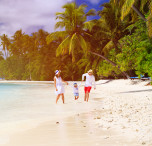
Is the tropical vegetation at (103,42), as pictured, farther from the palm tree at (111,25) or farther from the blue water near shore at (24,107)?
the blue water near shore at (24,107)

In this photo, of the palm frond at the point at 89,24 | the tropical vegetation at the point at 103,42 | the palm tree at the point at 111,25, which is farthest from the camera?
the palm frond at the point at 89,24

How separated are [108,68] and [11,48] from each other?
3402 cm

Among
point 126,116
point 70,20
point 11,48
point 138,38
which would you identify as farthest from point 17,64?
point 126,116

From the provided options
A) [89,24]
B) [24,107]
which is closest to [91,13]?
[89,24]

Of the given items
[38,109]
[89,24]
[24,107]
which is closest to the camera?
[38,109]

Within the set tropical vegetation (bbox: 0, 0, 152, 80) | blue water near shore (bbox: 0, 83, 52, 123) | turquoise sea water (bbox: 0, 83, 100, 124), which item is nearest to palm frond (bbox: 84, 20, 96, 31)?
tropical vegetation (bbox: 0, 0, 152, 80)

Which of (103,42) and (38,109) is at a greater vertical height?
(103,42)

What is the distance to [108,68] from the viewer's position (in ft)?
74.7

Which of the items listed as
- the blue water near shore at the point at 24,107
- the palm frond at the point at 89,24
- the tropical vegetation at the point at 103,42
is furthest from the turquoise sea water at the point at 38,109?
the palm frond at the point at 89,24

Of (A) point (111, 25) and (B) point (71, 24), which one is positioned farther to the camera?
(B) point (71, 24)

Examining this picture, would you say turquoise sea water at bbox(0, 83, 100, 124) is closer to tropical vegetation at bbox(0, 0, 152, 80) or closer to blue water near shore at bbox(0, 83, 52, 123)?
blue water near shore at bbox(0, 83, 52, 123)

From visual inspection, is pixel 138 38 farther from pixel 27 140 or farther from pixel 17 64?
pixel 17 64

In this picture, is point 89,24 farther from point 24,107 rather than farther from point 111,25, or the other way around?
point 24,107

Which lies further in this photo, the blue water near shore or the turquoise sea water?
the blue water near shore
